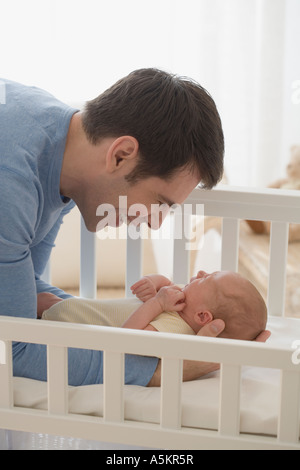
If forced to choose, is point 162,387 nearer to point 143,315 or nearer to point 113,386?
point 113,386

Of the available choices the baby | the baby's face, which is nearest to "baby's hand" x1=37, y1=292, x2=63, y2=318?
the baby

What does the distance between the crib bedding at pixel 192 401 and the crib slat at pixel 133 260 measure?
45 cm

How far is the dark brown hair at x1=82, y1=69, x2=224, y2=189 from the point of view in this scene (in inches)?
46.9

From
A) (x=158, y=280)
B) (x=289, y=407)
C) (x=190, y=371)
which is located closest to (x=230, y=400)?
(x=289, y=407)

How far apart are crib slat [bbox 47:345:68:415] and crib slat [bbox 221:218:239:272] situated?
61cm

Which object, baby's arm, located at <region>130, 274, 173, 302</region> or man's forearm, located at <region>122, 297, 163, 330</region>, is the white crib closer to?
man's forearm, located at <region>122, 297, 163, 330</region>

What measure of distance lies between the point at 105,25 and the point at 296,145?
0.81 meters

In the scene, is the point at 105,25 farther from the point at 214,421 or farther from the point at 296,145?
the point at 214,421

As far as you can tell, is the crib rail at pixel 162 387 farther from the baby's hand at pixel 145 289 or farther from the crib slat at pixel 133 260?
the crib slat at pixel 133 260

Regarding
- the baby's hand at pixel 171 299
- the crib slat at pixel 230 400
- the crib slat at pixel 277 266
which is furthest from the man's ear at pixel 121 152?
the crib slat at pixel 277 266

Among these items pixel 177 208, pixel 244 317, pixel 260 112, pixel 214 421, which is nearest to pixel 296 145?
pixel 260 112

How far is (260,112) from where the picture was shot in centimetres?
262

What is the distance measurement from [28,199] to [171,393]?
38cm

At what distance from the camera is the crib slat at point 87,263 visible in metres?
1.68
